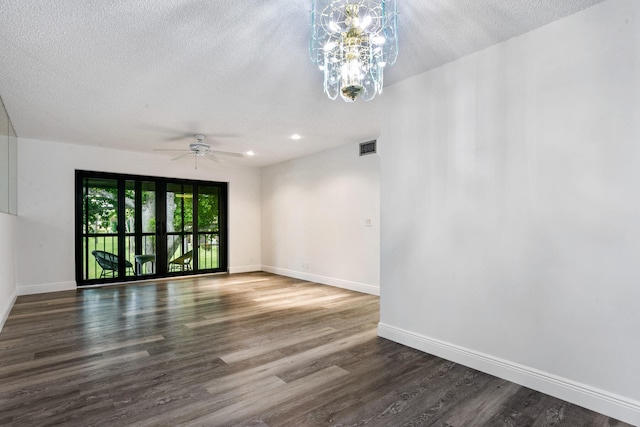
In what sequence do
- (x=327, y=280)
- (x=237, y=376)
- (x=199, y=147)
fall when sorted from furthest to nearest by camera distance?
(x=327, y=280)
(x=199, y=147)
(x=237, y=376)

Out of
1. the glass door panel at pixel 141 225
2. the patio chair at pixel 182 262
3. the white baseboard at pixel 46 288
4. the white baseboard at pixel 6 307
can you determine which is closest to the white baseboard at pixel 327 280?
the patio chair at pixel 182 262

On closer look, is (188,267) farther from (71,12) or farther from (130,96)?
(71,12)

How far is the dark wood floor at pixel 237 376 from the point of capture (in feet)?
6.82

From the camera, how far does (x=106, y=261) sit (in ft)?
20.5

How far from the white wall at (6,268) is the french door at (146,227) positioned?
105 cm

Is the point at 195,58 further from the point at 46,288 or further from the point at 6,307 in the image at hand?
the point at 46,288

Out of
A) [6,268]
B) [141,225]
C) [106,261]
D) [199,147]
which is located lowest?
[106,261]

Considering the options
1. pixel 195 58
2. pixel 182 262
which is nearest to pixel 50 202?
pixel 182 262

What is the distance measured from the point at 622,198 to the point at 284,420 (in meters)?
2.43

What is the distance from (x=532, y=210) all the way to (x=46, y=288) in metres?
6.90

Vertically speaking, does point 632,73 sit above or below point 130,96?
below

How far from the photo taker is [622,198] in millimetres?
2068

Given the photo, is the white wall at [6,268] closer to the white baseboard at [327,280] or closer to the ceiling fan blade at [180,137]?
the ceiling fan blade at [180,137]

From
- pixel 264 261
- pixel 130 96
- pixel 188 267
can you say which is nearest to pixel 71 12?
pixel 130 96
